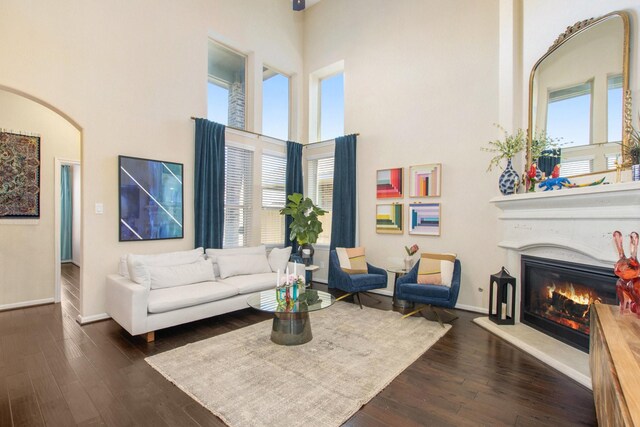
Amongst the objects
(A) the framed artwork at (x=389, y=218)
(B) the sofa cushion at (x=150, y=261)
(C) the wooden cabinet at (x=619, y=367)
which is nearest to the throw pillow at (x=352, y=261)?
(A) the framed artwork at (x=389, y=218)

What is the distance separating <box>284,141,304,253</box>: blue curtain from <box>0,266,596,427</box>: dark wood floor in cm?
291

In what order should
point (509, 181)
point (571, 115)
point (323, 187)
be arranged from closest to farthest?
point (571, 115) → point (509, 181) → point (323, 187)

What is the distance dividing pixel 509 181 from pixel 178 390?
4.01 m

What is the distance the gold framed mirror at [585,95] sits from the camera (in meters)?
2.71

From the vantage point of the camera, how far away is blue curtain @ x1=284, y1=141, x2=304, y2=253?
6.15m

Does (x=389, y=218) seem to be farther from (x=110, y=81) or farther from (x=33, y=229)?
(x=33, y=229)

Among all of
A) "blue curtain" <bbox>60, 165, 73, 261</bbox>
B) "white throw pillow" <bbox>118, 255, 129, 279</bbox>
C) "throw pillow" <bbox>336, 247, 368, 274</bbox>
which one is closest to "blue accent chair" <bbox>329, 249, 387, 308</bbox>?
"throw pillow" <bbox>336, 247, 368, 274</bbox>

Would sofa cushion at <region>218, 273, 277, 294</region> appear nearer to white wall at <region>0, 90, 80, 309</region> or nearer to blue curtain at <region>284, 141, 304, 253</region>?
blue curtain at <region>284, 141, 304, 253</region>

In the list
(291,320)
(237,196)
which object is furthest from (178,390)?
(237,196)

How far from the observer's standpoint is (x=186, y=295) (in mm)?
3506

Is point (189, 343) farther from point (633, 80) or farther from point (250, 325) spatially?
point (633, 80)

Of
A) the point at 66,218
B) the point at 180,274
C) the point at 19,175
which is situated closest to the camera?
the point at 180,274

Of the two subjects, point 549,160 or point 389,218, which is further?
point 389,218

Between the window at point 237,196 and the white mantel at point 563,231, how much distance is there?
13.1ft
